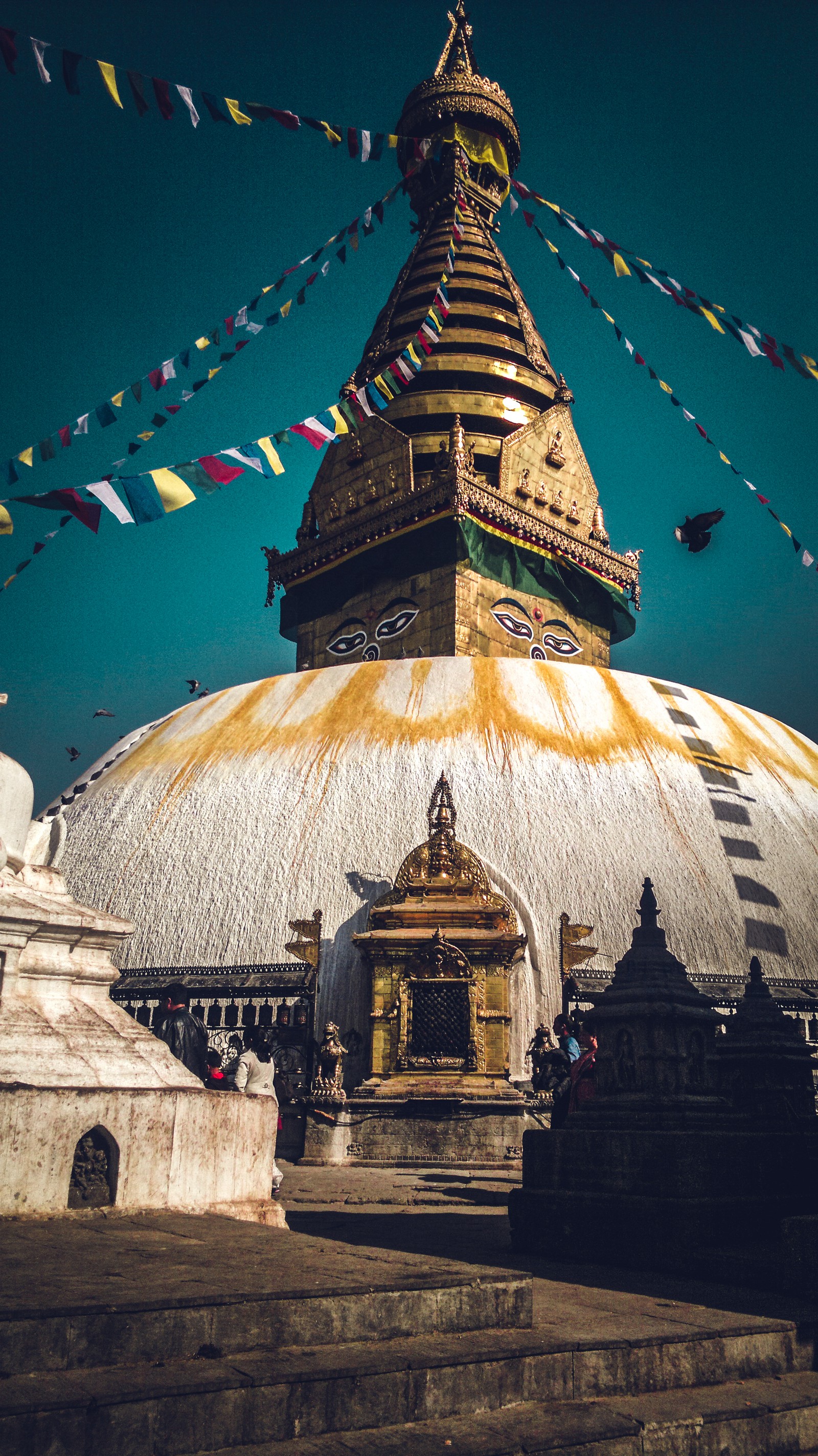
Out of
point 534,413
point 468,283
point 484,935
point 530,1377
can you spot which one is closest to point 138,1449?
point 530,1377

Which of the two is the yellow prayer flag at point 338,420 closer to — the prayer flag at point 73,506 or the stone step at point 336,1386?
the prayer flag at point 73,506

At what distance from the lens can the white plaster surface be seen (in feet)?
47.1

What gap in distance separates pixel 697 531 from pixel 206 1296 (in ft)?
53.6

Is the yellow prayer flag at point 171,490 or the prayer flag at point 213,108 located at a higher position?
the prayer flag at point 213,108

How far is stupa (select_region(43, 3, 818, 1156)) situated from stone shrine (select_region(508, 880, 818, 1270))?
7115 mm

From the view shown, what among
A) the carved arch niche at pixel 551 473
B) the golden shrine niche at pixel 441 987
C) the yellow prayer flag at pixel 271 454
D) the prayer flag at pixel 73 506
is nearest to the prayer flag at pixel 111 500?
the prayer flag at pixel 73 506

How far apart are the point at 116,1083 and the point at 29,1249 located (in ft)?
4.06

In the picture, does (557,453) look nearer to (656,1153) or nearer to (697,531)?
(697,531)

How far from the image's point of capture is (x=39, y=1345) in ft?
8.20

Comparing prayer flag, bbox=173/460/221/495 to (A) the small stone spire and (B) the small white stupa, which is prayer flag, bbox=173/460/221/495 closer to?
(B) the small white stupa

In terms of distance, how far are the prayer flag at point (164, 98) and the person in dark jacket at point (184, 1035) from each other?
310 inches

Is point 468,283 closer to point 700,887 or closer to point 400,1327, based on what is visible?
point 700,887

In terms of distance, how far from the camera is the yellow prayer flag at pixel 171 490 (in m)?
8.52

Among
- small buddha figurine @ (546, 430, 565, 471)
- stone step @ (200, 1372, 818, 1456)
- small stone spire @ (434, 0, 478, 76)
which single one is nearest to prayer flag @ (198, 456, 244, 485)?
stone step @ (200, 1372, 818, 1456)
